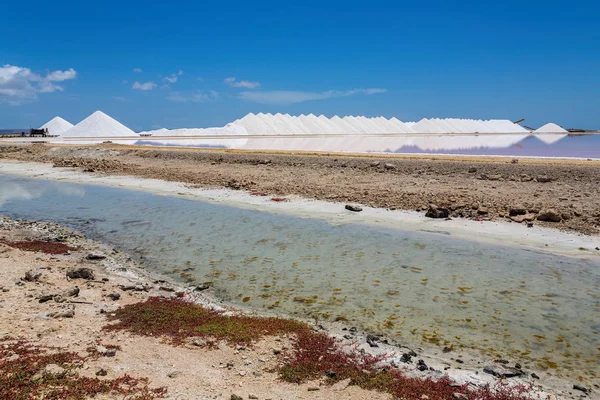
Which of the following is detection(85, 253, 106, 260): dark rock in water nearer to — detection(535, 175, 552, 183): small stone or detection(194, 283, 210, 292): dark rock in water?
detection(194, 283, 210, 292): dark rock in water

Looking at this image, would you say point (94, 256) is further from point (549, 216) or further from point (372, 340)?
point (549, 216)

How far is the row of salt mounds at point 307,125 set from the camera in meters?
94.4

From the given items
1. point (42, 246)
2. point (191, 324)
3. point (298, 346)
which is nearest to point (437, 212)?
point (298, 346)

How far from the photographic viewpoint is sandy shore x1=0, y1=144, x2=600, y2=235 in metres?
14.5

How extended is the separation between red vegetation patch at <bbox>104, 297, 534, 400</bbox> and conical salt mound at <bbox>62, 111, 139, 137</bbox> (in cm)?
8000

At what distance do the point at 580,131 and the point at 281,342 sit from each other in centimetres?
15121

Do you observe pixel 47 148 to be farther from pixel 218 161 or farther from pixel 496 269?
pixel 496 269

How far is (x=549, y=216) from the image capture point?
13.3 metres

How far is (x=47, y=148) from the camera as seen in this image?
43375mm

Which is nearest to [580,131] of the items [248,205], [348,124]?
[348,124]

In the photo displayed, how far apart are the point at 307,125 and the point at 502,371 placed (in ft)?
310

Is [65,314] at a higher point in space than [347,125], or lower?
lower

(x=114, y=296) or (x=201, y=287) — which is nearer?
(x=114, y=296)

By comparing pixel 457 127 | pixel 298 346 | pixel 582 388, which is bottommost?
pixel 582 388
